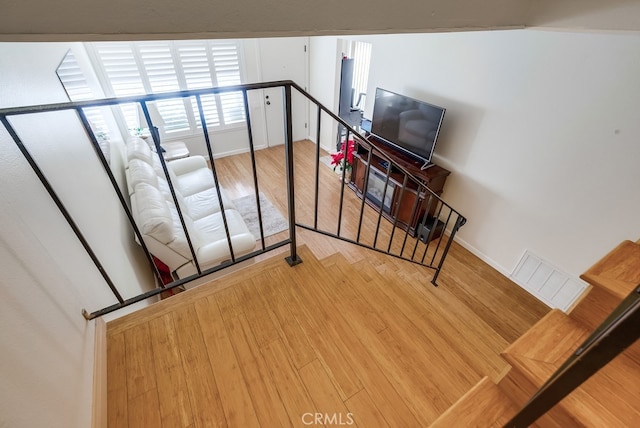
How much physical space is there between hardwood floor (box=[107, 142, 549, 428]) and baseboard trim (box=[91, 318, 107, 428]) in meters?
0.02

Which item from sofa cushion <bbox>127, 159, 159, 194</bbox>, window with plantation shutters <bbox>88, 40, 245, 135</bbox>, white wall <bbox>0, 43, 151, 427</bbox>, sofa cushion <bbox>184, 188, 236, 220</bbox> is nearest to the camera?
white wall <bbox>0, 43, 151, 427</bbox>

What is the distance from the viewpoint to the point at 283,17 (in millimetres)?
707

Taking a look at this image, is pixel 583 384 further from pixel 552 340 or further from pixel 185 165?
pixel 185 165

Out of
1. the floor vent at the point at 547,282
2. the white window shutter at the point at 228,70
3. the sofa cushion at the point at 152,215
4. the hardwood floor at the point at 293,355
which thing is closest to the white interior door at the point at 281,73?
the white window shutter at the point at 228,70

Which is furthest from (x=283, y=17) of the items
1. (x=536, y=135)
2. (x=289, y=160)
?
(x=536, y=135)

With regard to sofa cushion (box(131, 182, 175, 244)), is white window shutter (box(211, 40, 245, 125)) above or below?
above

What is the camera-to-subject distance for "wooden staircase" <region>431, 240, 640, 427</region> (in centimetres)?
76

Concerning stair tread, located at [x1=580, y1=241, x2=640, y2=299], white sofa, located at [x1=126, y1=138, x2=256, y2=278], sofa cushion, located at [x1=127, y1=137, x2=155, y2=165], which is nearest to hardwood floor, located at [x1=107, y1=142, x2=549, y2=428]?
stair tread, located at [x1=580, y1=241, x2=640, y2=299]

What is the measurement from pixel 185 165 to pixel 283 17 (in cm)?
353

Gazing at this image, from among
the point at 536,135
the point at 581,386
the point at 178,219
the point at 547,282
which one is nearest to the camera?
the point at 581,386

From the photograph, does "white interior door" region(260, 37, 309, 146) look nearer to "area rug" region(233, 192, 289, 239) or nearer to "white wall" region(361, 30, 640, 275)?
"area rug" region(233, 192, 289, 239)

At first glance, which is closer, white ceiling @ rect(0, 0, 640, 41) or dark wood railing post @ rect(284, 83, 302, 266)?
white ceiling @ rect(0, 0, 640, 41)

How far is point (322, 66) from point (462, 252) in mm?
3744

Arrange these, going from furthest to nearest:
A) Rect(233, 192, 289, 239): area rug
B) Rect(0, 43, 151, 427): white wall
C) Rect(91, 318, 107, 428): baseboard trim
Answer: Rect(233, 192, 289, 239): area rug < Rect(91, 318, 107, 428): baseboard trim < Rect(0, 43, 151, 427): white wall
